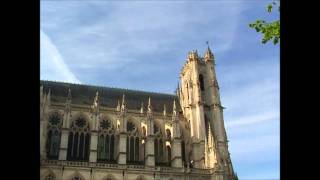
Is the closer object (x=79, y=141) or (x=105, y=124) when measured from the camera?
(x=79, y=141)

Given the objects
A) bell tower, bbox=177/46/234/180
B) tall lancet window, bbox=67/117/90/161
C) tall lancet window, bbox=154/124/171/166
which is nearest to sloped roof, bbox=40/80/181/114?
bell tower, bbox=177/46/234/180

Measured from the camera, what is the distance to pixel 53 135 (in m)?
45.8

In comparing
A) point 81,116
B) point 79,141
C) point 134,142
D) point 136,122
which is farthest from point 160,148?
point 81,116

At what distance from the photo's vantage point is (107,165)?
4288 centimetres

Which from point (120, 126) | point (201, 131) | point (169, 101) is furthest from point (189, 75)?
point (120, 126)

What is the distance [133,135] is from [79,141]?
6.82m

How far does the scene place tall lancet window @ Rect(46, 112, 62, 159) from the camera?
44.9 metres

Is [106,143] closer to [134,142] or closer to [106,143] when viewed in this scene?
[106,143]

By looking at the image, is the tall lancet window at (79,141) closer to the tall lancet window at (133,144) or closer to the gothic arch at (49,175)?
the gothic arch at (49,175)

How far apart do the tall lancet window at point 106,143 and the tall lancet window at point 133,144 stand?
6.61 ft
